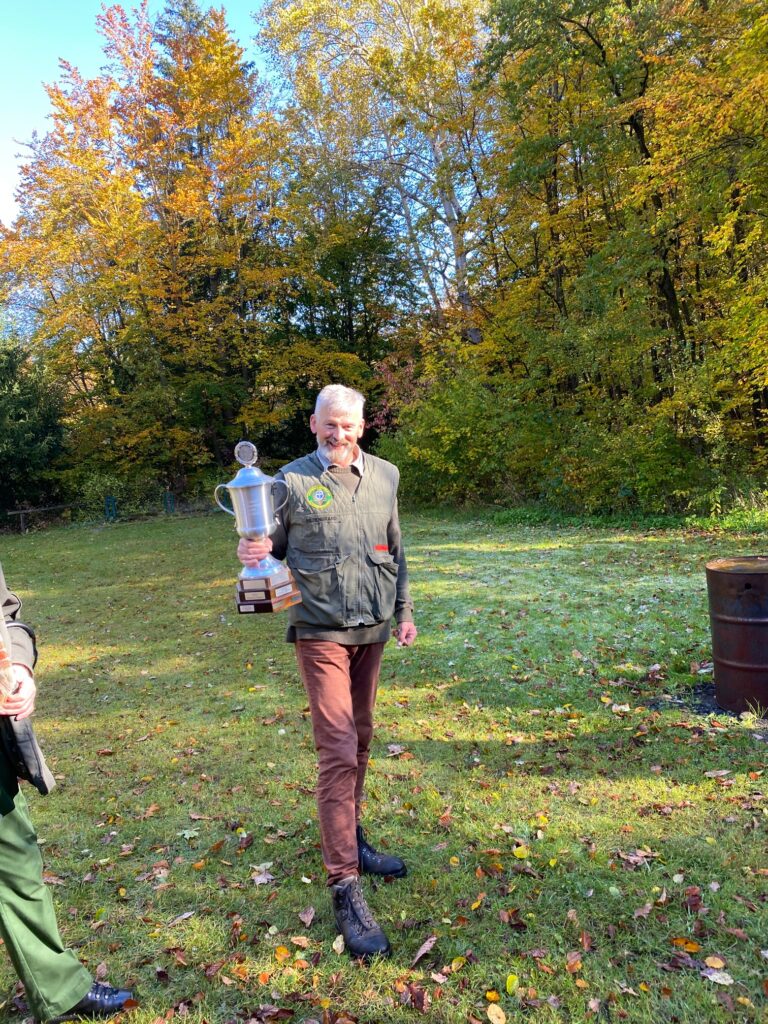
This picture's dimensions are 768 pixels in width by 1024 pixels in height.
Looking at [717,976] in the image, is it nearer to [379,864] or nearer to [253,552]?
[379,864]

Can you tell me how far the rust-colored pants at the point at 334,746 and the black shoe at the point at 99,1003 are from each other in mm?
839

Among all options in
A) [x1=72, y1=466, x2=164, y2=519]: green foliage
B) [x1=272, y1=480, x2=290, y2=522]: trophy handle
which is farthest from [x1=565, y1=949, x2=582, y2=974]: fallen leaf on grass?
[x1=72, y1=466, x2=164, y2=519]: green foliage

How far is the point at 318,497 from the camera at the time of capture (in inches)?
112

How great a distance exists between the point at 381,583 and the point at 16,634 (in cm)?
138

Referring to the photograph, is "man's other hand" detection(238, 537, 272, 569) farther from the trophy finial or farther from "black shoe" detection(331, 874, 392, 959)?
"black shoe" detection(331, 874, 392, 959)

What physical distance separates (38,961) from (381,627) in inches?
63.2

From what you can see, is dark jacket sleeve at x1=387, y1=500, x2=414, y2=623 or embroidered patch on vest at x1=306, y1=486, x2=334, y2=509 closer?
embroidered patch on vest at x1=306, y1=486, x2=334, y2=509

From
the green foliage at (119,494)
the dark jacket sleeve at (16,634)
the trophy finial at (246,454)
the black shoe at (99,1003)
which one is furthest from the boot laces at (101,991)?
the green foliage at (119,494)

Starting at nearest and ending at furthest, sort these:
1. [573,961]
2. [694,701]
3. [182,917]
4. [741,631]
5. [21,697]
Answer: [21,697] → [573,961] → [182,917] → [741,631] → [694,701]

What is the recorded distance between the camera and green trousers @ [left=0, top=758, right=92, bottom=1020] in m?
2.04

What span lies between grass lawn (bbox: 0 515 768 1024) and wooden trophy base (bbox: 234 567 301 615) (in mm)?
1390

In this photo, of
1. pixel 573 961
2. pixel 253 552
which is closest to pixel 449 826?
pixel 573 961

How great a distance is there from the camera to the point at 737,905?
278cm

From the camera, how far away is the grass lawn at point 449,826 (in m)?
2.55
